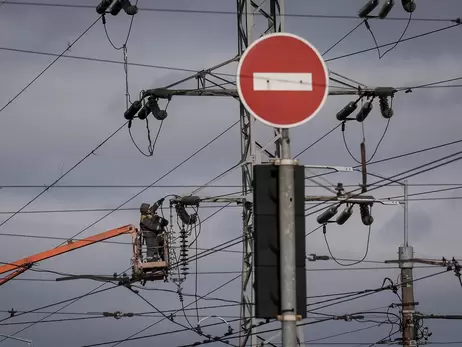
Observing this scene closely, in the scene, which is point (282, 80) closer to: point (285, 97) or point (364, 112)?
point (285, 97)

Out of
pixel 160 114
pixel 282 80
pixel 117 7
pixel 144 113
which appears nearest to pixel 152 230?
pixel 144 113

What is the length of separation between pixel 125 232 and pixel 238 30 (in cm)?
683

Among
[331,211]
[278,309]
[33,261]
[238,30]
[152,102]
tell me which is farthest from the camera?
[33,261]

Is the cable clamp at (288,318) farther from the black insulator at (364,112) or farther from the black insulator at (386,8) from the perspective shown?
the black insulator at (364,112)

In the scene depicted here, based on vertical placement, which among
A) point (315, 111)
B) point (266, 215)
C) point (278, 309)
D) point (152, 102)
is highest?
point (152, 102)

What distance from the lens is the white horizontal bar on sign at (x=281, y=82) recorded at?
7.31 m

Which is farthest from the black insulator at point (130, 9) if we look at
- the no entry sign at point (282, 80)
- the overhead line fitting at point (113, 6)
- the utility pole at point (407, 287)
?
the no entry sign at point (282, 80)

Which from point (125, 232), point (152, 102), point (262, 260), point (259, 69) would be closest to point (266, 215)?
point (262, 260)

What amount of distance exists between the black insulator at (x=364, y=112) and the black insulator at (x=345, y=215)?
2132mm

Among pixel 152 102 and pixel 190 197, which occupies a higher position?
pixel 152 102

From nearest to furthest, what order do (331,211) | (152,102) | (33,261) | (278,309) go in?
(278,309), (152,102), (331,211), (33,261)

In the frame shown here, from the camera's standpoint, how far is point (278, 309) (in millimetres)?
7105

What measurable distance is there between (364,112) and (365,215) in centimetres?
239

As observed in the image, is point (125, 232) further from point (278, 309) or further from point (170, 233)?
point (278, 309)
